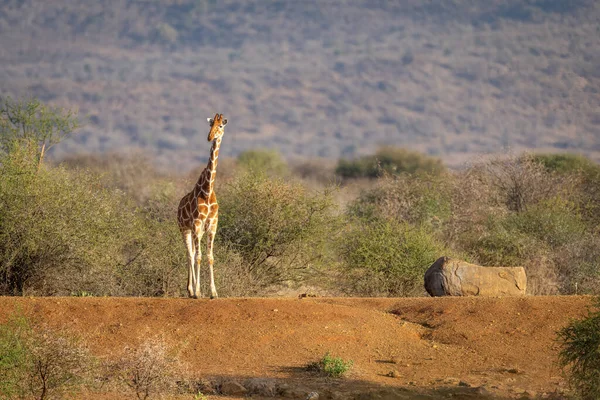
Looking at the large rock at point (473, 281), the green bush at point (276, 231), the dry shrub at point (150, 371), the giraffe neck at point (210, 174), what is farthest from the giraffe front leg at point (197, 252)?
the dry shrub at point (150, 371)

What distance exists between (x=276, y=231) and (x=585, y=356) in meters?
9.36

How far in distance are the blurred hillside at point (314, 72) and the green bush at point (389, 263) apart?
6231 centimetres

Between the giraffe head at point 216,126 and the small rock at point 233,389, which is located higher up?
the giraffe head at point 216,126

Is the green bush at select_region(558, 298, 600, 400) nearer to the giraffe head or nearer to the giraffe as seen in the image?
→ the giraffe

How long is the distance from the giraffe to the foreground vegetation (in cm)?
188

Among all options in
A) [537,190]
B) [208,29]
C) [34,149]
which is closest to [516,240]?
[537,190]

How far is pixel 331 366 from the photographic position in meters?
11.7

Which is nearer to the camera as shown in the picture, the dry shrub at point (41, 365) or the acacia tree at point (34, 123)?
the dry shrub at point (41, 365)

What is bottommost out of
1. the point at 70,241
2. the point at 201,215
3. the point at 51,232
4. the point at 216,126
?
the point at 70,241

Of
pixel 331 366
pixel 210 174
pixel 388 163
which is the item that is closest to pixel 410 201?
pixel 210 174

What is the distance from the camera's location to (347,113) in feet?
343

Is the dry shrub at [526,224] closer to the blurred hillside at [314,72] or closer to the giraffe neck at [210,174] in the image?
the giraffe neck at [210,174]

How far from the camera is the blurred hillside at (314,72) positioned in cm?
9381

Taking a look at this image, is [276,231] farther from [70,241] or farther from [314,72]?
[314,72]
